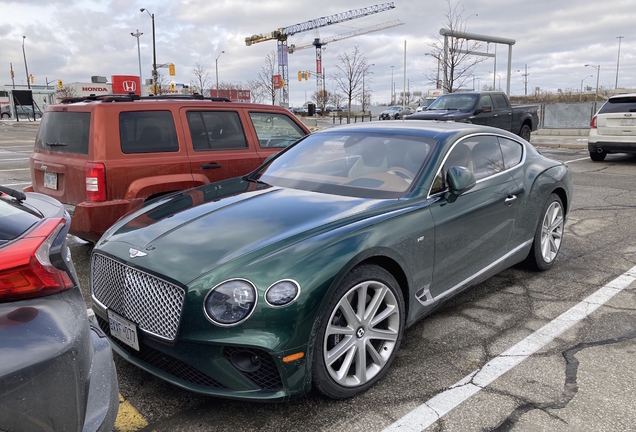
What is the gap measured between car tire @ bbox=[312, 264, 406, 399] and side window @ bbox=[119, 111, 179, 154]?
318 centimetres

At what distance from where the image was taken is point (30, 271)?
5.72 ft

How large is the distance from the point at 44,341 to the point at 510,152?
4.06 metres

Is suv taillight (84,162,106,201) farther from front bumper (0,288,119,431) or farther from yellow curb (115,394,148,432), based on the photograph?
front bumper (0,288,119,431)

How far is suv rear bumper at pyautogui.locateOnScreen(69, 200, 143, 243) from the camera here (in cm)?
475

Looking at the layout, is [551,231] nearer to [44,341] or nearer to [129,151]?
[129,151]

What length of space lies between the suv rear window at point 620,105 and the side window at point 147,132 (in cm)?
1121

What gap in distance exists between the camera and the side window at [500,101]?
A: 15.3 m

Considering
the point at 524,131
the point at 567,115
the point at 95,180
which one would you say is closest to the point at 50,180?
the point at 95,180

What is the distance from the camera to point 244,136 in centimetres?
607

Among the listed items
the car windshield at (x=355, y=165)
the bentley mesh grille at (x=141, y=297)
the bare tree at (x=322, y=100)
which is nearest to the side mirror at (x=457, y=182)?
the car windshield at (x=355, y=165)

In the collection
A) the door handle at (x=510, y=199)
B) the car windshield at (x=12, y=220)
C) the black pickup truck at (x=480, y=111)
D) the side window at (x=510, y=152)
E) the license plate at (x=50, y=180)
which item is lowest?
the door handle at (x=510, y=199)

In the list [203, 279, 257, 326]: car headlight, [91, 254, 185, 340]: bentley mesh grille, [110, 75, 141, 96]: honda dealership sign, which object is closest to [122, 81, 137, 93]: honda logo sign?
[110, 75, 141, 96]: honda dealership sign

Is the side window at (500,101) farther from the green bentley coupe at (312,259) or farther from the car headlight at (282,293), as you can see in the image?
the car headlight at (282,293)

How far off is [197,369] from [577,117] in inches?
1106
